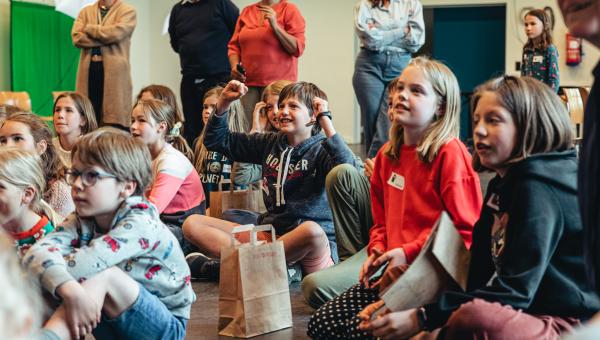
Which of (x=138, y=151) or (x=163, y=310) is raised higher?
(x=138, y=151)

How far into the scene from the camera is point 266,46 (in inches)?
225

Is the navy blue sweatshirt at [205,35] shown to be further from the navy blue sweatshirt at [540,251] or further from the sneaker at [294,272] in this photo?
the navy blue sweatshirt at [540,251]

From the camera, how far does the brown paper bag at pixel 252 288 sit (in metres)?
2.80

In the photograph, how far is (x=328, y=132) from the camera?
11.2ft

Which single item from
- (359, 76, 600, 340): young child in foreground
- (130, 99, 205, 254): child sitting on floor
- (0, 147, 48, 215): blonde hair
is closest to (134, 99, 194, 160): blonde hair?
Result: (130, 99, 205, 254): child sitting on floor

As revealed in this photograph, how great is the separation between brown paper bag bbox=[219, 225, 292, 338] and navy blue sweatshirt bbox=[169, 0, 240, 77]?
3.34 meters

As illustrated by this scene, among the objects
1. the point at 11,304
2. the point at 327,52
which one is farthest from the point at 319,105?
the point at 327,52

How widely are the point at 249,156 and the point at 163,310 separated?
164cm

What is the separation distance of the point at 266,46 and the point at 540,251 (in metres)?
3.92

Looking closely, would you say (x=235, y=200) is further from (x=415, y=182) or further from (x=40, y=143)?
(x=415, y=182)

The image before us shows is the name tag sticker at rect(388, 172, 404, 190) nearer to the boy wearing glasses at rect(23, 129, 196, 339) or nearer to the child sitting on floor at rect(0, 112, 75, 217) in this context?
the boy wearing glasses at rect(23, 129, 196, 339)

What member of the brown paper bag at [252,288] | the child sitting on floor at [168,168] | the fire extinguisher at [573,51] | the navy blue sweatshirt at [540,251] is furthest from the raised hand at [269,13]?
the fire extinguisher at [573,51]

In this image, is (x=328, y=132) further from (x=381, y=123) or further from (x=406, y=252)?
(x=381, y=123)

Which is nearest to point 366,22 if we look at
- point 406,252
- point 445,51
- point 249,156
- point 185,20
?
point 185,20
